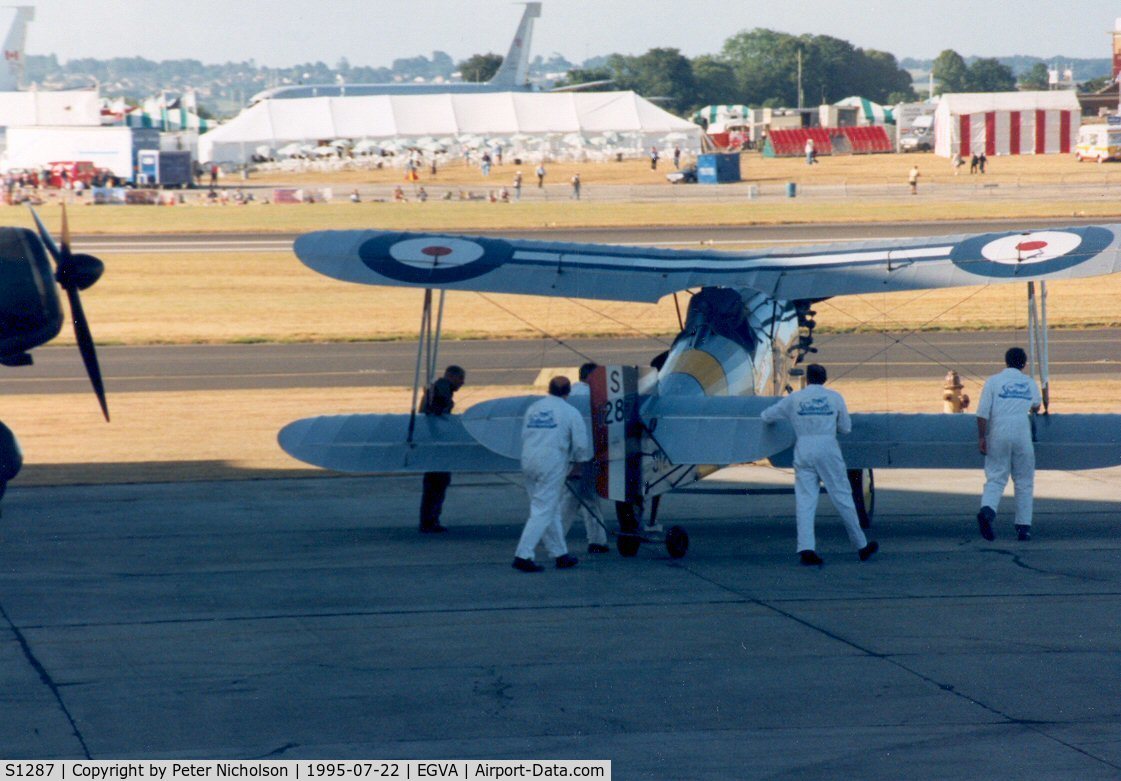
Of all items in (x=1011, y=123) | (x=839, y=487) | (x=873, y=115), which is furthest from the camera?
(x=873, y=115)

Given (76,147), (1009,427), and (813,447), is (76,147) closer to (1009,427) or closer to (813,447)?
(813,447)

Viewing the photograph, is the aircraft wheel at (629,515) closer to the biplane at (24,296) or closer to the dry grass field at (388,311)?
the biplane at (24,296)

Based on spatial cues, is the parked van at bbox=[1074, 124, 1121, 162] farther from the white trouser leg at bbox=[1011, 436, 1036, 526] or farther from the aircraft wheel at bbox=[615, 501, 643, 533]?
the aircraft wheel at bbox=[615, 501, 643, 533]

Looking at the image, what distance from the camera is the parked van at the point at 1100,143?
8994 cm

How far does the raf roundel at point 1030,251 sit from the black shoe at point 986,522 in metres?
2.50

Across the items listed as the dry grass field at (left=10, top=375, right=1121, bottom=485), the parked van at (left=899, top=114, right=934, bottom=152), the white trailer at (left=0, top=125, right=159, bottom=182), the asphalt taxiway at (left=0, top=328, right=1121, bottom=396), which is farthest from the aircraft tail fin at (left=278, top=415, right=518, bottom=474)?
the parked van at (left=899, top=114, right=934, bottom=152)

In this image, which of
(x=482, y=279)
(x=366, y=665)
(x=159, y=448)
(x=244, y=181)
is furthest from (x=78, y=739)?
(x=244, y=181)

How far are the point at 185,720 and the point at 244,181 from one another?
98751 millimetres

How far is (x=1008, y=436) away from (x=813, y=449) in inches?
87.1

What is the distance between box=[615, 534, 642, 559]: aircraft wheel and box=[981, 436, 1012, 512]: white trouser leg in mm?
3646

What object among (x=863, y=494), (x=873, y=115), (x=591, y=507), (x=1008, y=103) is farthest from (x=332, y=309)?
(x=873, y=115)

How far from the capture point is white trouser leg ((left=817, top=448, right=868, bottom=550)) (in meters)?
13.3

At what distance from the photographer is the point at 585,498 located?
45.4 feet

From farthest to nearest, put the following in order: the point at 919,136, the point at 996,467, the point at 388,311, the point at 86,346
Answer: the point at 919,136, the point at 388,311, the point at 996,467, the point at 86,346
